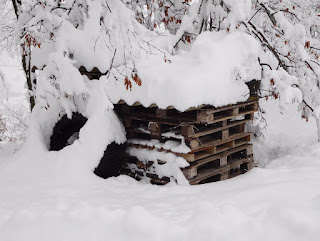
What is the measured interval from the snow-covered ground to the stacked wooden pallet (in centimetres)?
49

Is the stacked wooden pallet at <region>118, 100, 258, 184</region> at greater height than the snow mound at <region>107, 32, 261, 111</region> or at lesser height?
lesser

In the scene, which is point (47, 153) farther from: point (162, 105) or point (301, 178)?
point (301, 178)

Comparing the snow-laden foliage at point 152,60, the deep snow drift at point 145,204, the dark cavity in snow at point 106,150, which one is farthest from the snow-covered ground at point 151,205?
the snow-laden foliage at point 152,60

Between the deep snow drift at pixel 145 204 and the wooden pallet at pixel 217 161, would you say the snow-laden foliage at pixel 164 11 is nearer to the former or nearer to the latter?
the wooden pallet at pixel 217 161

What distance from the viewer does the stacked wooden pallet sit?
16.8 ft

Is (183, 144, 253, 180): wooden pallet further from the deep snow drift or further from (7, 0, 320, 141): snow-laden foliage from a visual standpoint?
(7, 0, 320, 141): snow-laden foliage

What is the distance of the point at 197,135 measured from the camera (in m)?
5.09

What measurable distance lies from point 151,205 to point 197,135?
5.05 feet

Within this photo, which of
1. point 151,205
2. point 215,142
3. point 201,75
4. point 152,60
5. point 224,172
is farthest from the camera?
point 224,172

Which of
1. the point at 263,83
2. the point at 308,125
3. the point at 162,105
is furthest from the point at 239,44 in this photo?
the point at 308,125

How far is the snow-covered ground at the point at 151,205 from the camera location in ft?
8.29

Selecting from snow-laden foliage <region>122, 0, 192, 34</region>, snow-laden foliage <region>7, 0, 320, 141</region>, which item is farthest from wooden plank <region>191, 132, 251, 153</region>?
snow-laden foliage <region>122, 0, 192, 34</region>

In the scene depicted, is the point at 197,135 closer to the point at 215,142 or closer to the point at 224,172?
the point at 215,142

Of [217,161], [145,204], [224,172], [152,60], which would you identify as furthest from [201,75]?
[145,204]
